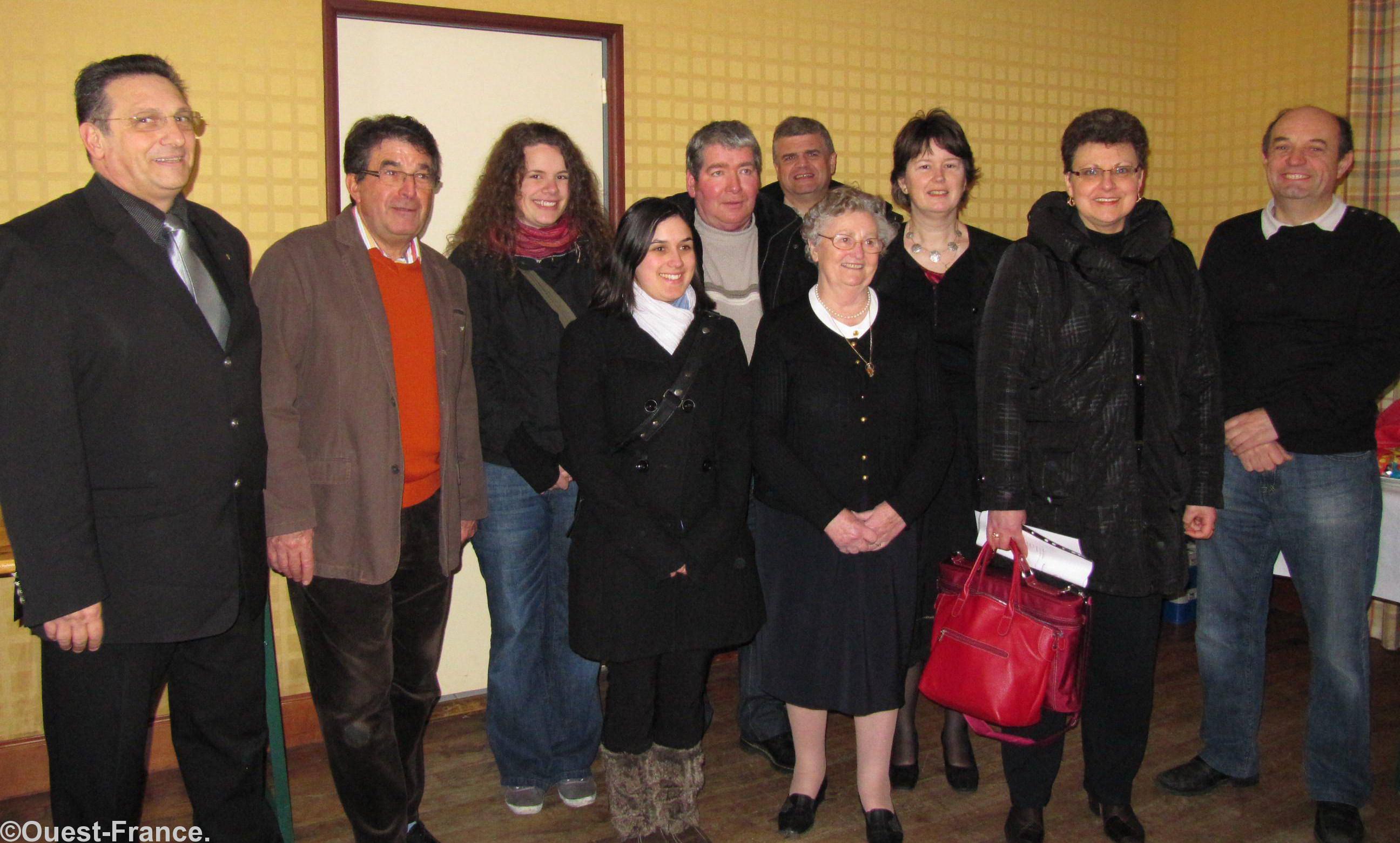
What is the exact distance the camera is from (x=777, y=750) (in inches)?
119

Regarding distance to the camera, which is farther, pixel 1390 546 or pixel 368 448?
pixel 1390 546

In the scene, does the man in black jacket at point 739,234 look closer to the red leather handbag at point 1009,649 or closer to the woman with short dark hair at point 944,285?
the woman with short dark hair at point 944,285

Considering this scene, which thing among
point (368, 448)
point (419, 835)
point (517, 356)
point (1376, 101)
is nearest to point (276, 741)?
point (419, 835)

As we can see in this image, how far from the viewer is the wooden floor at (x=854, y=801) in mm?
2648

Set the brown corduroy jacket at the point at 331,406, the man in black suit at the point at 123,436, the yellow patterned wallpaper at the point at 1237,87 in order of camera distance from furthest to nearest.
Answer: the yellow patterned wallpaper at the point at 1237,87 < the brown corduroy jacket at the point at 331,406 < the man in black suit at the point at 123,436

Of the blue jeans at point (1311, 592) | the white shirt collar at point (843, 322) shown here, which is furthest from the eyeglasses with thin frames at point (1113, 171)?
the blue jeans at point (1311, 592)

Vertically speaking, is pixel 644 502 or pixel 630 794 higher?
pixel 644 502

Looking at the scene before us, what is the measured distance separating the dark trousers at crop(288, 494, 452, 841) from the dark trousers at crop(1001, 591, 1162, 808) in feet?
4.77

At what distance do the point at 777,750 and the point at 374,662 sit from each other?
4.26 feet

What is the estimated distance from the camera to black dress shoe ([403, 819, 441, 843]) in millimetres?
2564

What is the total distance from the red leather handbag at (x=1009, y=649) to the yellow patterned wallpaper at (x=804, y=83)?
196cm

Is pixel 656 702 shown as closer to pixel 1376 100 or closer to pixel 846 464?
pixel 846 464

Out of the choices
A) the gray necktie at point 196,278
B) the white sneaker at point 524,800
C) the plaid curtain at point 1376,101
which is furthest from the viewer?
the plaid curtain at point 1376,101

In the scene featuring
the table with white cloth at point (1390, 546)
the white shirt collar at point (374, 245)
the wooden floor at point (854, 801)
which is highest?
the white shirt collar at point (374, 245)
